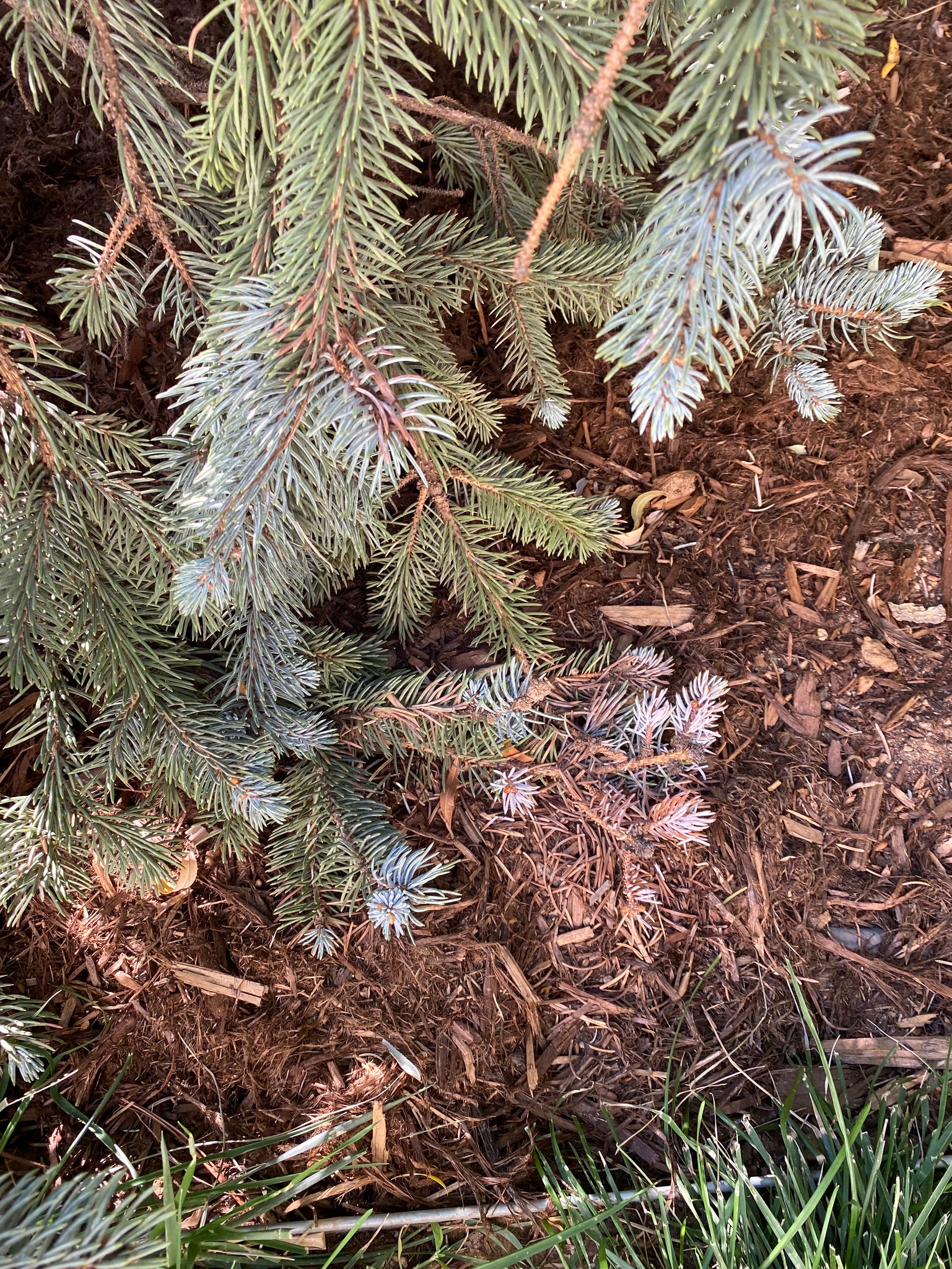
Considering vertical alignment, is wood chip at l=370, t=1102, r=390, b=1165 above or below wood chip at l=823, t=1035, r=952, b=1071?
below

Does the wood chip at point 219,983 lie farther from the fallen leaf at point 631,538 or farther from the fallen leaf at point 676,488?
the fallen leaf at point 676,488

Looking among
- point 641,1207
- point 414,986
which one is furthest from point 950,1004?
point 414,986

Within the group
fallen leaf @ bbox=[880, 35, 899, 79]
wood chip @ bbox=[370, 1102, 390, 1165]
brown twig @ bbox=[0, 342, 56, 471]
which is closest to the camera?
brown twig @ bbox=[0, 342, 56, 471]

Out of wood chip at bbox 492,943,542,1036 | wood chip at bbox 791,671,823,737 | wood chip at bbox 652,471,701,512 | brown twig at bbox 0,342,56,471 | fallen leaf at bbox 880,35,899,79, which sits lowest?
wood chip at bbox 492,943,542,1036

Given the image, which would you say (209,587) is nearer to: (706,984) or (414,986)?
(414,986)

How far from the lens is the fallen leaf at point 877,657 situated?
1.29m

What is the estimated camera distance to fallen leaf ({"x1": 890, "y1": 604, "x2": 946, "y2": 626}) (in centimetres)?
130

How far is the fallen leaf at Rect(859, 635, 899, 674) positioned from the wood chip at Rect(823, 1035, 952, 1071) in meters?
0.60

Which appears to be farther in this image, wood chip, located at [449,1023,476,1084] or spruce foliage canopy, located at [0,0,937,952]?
wood chip, located at [449,1023,476,1084]

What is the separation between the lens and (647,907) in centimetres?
118

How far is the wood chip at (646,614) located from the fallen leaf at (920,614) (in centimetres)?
38

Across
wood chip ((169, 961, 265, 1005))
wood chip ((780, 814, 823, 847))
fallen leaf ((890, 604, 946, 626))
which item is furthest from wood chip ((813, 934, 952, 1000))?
wood chip ((169, 961, 265, 1005))

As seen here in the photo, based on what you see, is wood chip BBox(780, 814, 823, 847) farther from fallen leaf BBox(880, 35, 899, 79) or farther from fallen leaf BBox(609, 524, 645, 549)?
fallen leaf BBox(880, 35, 899, 79)

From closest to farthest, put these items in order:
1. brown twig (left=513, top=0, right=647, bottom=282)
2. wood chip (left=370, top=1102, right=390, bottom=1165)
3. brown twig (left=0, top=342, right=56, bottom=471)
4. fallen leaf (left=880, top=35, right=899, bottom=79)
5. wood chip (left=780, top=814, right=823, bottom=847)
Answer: brown twig (left=513, top=0, right=647, bottom=282), brown twig (left=0, top=342, right=56, bottom=471), wood chip (left=370, top=1102, right=390, bottom=1165), wood chip (left=780, top=814, right=823, bottom=847), fallen leaf (left=880, top=35, right=899, bottom=79)
